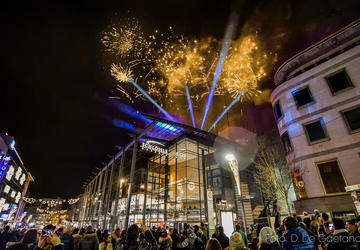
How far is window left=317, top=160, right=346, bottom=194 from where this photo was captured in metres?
13.4

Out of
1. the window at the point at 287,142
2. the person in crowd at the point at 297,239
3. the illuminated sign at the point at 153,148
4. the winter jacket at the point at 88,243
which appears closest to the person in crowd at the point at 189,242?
the winter jacket at the point at 88,243

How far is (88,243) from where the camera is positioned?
573cm

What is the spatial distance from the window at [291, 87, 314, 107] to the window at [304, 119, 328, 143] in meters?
2.13

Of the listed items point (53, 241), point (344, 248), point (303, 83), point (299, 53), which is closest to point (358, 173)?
point (303, 83)

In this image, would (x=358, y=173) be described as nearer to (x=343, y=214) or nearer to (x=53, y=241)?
(x=343, y=214)

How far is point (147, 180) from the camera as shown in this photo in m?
24.5

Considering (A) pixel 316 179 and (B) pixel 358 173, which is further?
(A) pixel 316 179

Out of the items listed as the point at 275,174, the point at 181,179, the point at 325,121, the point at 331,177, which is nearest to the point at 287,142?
the point at 275,174

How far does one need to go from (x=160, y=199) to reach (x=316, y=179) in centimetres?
1676

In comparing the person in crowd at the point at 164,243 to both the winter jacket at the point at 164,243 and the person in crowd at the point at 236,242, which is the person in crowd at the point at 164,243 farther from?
the person in crowd at the point at 236,242

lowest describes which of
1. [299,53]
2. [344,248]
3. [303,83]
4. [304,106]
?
[344,248]

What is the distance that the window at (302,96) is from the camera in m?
16.7

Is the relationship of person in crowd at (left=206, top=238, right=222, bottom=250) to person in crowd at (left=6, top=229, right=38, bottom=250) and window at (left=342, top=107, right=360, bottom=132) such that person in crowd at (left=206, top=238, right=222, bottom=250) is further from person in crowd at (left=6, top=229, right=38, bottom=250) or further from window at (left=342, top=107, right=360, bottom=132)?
window at (left=342, top=107, right=360, bottom=132)

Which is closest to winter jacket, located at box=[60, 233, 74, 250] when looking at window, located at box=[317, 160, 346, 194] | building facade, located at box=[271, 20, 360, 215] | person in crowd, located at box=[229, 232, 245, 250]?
person in crowd, located at box=[229, 232, 245, 250]
